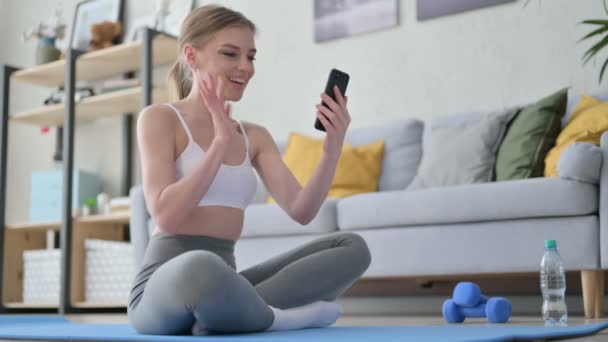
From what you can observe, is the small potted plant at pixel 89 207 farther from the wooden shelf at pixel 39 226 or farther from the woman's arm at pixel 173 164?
the woman's arm at pixel 173 164

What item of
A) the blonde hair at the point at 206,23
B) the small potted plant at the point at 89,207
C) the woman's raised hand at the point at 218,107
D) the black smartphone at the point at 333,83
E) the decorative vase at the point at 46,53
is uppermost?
the decorative vase at the point at 46,53

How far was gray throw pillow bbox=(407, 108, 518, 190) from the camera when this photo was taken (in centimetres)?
319

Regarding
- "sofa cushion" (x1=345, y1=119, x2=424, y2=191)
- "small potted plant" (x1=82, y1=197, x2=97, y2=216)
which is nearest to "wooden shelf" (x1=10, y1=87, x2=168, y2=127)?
"small potted plant" (x1=82, y1=197, x2=97, y2=216)

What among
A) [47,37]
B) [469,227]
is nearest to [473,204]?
[469,227]

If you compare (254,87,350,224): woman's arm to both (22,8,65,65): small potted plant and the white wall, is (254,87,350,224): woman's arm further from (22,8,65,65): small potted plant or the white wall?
(22,8,65,65): small potted plant

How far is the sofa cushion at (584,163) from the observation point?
8.09ft

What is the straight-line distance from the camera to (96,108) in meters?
4.88

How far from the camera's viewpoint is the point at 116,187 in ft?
16.2

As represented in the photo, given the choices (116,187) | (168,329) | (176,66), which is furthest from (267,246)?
(116,187)

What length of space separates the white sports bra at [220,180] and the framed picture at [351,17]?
2.46 meters

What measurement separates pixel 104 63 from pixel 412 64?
200 cm

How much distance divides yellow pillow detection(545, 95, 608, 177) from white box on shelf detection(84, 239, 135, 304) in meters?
2.32

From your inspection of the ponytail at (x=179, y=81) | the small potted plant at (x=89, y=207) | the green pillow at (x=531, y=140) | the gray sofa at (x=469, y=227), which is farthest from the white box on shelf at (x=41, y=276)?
the ponytail at (x=179, y=81)

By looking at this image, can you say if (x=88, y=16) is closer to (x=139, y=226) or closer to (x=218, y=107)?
(x=139, y=226)
